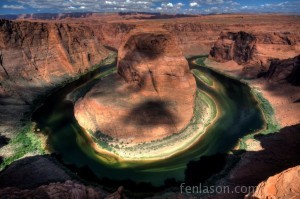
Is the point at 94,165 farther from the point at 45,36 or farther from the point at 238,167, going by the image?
the point at 45,36

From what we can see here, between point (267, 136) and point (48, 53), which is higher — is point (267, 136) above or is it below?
below

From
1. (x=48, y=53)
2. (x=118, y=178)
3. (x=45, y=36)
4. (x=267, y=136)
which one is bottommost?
(x=118, y=178)

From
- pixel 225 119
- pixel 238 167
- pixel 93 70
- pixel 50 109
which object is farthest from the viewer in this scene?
pixel 93 70

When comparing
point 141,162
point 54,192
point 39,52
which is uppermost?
point 39,52

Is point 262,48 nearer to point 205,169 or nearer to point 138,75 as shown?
point 138,75

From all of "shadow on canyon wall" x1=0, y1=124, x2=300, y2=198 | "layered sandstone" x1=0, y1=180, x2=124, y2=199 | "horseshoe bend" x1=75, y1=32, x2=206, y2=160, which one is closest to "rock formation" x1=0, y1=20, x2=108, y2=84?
"horseshoe bend" x1=75, y1=32, x2=206, y2=160

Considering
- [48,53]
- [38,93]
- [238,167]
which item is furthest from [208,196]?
[48,53]

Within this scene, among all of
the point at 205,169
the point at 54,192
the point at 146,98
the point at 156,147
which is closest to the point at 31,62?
the point at 146,98
